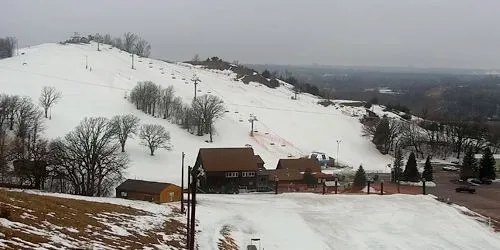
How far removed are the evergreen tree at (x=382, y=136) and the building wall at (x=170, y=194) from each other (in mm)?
57834

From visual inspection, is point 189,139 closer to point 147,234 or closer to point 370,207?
point 370,207

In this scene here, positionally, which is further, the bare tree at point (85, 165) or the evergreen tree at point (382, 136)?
the evergreen tree at point (382, 136)

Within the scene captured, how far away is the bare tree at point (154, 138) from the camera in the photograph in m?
66.2

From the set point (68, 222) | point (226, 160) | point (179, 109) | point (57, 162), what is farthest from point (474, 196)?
point (179, 109)

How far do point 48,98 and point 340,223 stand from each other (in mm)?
54838

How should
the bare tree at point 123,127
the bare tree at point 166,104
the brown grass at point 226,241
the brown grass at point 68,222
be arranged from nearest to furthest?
the brown grass at point 68,222 < the brown grass at point 226,241 < the bare tree at point 123,127 < the bare tree at point 166,104

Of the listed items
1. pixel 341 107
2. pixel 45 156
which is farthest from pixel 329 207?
pixel 341 107

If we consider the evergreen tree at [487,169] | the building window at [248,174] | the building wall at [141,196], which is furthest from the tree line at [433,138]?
the building wall at [141,196]

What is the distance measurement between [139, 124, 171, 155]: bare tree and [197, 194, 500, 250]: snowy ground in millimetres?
26236

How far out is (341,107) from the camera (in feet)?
408

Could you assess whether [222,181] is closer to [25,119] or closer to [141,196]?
[141,196]

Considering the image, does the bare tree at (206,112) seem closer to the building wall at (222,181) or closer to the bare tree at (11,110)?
the building wall at (222,181)

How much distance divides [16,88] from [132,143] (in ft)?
87.6

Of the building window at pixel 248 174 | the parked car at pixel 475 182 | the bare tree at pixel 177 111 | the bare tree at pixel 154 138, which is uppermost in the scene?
the bare tree at pixel 177 111
